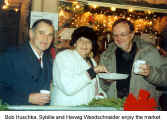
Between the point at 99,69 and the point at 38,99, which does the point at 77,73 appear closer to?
the point at 99,69

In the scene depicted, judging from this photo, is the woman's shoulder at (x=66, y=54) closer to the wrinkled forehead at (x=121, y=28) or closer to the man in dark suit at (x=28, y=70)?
the man in dark suit at (x=28, y=70)

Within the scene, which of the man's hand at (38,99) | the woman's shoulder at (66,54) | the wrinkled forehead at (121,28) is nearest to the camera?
the man's hand at (38,99)

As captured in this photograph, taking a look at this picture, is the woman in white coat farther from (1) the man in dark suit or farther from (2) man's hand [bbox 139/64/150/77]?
(2) man's hand [bbox 139/64/150/77]

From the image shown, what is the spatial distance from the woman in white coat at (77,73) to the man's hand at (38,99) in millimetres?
162

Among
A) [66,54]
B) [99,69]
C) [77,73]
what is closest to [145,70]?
[99,69]

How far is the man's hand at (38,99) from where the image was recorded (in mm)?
3443

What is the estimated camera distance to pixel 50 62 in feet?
12.0

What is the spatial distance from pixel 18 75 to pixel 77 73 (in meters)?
0.81

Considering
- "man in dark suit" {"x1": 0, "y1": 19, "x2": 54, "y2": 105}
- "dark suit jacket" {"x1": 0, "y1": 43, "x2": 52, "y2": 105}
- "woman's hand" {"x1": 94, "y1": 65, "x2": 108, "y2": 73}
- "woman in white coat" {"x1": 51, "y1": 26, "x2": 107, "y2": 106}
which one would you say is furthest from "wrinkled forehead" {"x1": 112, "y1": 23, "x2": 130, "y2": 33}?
"dark suit jacket" {"x1": 0, "y1": 43, "x2": 52, "y2": 105}

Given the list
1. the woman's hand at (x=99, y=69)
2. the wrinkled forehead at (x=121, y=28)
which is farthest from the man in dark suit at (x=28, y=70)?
the wrinkled forehead at (x=121, y=28)

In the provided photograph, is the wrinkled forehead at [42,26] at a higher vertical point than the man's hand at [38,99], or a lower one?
higher

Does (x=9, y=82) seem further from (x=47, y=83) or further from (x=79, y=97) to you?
(x=79, y=97)

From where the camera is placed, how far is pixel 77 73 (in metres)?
3.54

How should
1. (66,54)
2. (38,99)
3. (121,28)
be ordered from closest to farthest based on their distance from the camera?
(38,99), (66,54), (121,28)
